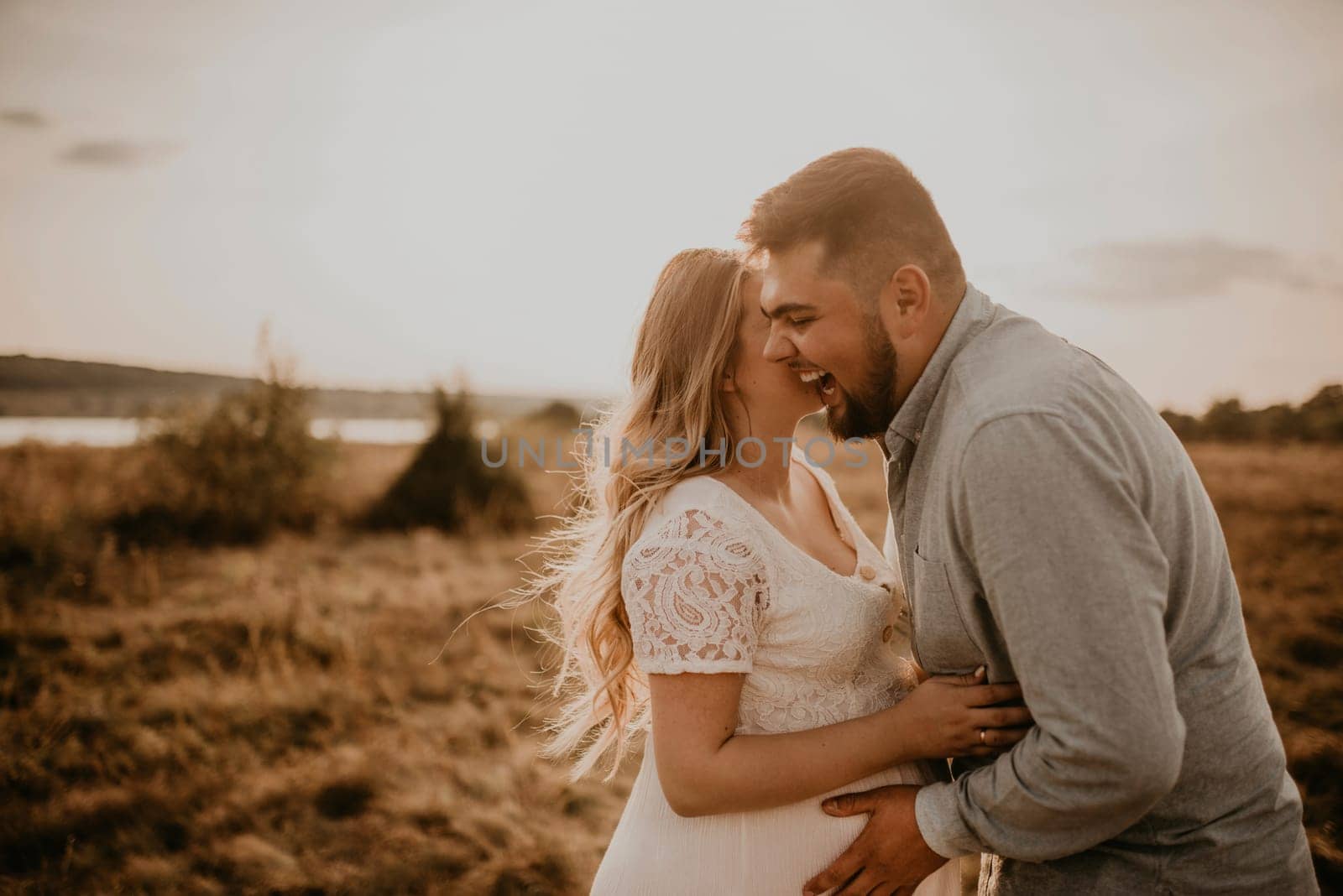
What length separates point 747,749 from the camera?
1.99m

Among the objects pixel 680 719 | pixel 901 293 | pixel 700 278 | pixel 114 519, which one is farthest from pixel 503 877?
pixel 114 519

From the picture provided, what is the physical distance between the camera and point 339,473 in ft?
Answer: 40.9

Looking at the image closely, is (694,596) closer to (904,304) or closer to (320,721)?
(904,304)

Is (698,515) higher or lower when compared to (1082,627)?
higher

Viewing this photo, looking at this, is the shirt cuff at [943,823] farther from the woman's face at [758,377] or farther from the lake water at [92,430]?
the lake water at [92,430]

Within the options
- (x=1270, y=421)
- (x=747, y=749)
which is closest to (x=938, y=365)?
(x=747, y=749)

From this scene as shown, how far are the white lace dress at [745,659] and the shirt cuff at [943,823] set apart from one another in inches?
8.2

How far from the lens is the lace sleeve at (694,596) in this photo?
6.43 feet

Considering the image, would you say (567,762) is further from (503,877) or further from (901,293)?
(901,293)

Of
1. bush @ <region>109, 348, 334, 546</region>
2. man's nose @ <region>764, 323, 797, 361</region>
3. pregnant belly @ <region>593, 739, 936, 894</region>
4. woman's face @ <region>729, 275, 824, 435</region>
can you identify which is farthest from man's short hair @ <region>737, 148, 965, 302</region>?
bush @ <region>109, 348, 334, 546</region>

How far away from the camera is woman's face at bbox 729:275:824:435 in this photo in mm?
2469

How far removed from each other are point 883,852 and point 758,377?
4.33 feet

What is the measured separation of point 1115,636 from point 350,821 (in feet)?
14.6

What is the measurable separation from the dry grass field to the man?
275 cm
